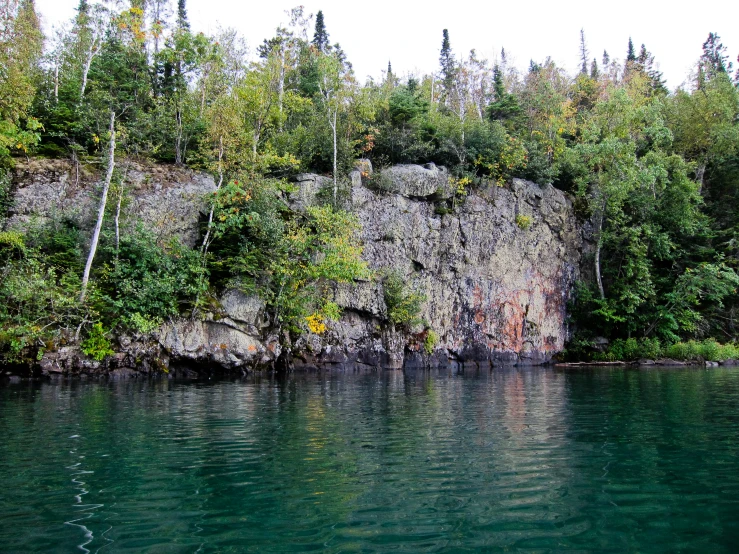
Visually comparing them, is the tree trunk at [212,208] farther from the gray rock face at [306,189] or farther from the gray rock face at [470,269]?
the gray rock face at [470,269]

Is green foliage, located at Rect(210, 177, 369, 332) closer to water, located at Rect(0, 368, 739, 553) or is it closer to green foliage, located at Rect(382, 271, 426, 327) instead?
green foliage, located at Rect(382, 271, 426, 327)

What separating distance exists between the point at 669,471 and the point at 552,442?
7.12ft

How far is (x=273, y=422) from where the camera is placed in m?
11.0

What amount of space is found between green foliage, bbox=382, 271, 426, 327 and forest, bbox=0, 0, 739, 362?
12.4 inches

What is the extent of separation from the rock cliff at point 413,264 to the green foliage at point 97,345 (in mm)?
2276

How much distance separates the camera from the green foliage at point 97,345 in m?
22.3

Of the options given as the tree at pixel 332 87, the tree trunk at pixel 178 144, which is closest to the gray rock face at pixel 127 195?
the tree trunk at pixel 178 144

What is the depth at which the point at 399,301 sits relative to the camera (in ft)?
104

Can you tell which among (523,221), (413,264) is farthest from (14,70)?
(523,221)

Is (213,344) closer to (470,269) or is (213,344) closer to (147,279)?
(147,279)

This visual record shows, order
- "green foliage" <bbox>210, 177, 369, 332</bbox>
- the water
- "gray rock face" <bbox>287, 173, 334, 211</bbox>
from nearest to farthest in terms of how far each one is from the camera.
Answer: the water → "green foliage" <bbox>210, 177, 369, 332</bbox> → "gray rock face" <bbox>287, 173, 334, 211</bbox>

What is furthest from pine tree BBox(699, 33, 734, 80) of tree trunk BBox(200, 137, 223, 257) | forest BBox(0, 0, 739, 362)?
tree trunk BBox(200, 137, 223, 257)

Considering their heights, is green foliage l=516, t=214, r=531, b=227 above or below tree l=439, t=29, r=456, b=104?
below

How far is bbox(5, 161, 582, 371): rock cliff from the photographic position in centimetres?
2662
